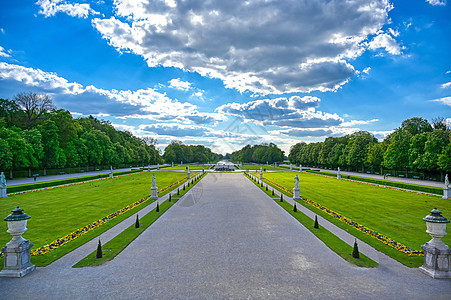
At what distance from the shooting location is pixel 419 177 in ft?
161

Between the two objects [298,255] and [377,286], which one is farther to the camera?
[298,255]

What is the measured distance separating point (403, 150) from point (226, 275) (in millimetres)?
56272

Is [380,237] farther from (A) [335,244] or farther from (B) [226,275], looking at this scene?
(B) [226,275]

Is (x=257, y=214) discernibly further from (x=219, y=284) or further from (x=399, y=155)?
(x=399, y=155)

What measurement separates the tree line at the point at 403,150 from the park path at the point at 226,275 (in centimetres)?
4245

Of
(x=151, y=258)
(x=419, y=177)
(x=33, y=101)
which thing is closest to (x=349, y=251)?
(x=151, y=258)

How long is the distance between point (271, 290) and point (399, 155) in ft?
181

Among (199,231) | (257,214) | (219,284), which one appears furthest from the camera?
(257,214)

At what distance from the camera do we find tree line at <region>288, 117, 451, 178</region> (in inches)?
1711

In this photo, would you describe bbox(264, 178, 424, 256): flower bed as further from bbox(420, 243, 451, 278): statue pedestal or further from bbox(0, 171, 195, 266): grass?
bbox(0, 171, 195, 266): grass

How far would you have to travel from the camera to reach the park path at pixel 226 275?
24.2 feet

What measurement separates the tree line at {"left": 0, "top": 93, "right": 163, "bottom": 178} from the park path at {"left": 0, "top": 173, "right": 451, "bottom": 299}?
138ft

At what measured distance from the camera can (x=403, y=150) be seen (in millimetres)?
51562

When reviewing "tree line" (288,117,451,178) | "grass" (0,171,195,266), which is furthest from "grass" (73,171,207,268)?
"tree line" (288,117,451,178)
